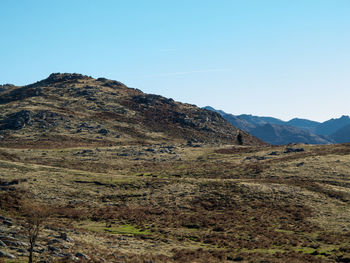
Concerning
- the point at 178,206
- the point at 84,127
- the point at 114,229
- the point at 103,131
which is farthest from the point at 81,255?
the point at 84,127

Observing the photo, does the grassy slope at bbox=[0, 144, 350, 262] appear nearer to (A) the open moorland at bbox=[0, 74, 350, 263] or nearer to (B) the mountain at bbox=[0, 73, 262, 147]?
(A) the open moorland at bbox=[0, 74, 350, 263]

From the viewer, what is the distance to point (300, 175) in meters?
74.1

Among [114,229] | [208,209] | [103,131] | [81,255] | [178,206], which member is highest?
[103,131]

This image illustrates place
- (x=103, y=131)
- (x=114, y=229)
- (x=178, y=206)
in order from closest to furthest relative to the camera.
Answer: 1. (x=114, y=229)
2. (x=178, y=206)
3. (x=103, y=131)

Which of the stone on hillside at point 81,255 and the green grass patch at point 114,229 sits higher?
the stone on hillside at point 81,255

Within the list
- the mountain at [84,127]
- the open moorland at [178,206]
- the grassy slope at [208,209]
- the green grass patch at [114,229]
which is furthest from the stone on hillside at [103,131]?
the green grass patch at [114,229]

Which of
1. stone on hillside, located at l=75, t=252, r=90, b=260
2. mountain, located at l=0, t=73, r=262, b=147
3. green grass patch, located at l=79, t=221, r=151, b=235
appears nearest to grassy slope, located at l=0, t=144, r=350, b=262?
green grass patch, located at l=79, t=221, r=151, b=235

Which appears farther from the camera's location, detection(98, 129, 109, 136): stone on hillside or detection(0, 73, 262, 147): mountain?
detection(98, 129, 109, 136): stone on hillside

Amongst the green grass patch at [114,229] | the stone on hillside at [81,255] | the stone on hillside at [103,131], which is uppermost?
the stone on hillside at [103,131]

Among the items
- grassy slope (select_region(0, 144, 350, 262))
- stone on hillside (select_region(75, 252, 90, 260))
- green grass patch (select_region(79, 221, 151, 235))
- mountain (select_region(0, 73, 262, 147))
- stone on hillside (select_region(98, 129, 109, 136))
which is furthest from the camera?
stone on hillside (select_region(98, 129, 109, 136))

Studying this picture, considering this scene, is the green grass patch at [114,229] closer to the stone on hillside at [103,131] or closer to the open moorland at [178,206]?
the open moorland at [178,206]

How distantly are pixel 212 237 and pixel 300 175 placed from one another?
41.4 metres

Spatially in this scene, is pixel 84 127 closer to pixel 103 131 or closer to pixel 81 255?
pixel 103 131

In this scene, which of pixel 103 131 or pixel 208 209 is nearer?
pixel 208 209
